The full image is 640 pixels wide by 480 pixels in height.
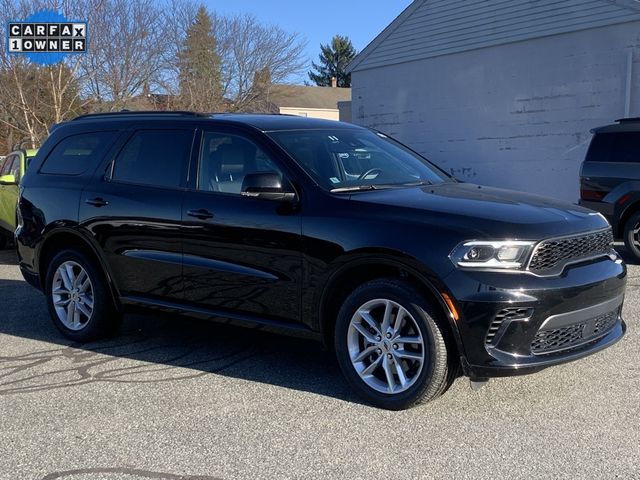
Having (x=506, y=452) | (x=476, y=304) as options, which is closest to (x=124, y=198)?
(x=476, y=304)

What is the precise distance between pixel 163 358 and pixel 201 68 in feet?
100

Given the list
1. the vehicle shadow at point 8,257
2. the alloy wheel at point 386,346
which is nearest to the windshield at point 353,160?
the alloy wheel at point 386,346

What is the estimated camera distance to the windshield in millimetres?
5016

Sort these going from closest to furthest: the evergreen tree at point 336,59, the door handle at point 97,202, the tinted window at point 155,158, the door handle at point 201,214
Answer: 1. the door handle at point 201,214
2. the tinted window at point 155,158
3. the door handle at point 97,202
4. the evergreen tree at point 336,59

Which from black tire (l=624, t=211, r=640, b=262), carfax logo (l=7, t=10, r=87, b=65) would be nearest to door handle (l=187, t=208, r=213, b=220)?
black tire (l=624, t=211, r=640, b=262)

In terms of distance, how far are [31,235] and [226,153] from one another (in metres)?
2.25

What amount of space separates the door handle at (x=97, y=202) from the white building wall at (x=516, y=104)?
1172 centimetres

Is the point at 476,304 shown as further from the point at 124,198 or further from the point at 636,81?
the point at 636,81

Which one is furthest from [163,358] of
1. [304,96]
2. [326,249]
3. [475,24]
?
[304,96]

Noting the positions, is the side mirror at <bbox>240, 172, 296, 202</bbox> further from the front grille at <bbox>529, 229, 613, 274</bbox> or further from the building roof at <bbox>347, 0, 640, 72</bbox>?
the building roof at <bbox>347, 0, 640, 72</bbox>

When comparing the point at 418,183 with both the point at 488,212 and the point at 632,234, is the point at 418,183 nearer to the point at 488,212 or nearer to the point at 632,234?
the point at 488,212

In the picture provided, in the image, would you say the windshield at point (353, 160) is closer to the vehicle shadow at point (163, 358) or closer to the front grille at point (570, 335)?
the vehicle shadow at point (163, 358)

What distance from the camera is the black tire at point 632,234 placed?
9688 mm

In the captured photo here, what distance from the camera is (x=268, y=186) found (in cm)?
474
